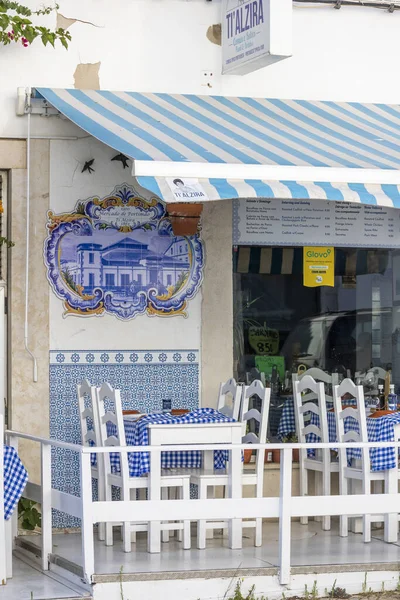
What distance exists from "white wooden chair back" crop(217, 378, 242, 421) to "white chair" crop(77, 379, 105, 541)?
1.11m

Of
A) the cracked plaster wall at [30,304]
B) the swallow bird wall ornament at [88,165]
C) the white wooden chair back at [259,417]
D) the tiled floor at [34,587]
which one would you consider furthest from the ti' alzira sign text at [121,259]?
the tiled floor at [34,587]

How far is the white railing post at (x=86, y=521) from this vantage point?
7031mm

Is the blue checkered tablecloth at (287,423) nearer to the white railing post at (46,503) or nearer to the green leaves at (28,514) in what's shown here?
the green leaves at (28,514)

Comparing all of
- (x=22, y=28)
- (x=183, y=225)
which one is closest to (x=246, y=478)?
(x=183, y=225)

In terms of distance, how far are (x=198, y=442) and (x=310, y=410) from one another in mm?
1462

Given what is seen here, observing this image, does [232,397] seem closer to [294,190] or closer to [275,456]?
[275,456]

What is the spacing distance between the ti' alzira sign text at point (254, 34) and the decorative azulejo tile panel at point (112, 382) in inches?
102

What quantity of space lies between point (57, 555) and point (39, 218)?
10.0 ft

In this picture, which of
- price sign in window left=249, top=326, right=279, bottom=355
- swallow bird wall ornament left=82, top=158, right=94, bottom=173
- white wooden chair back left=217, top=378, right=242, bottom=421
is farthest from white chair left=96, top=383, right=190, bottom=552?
swallow bird wall ornament left=82, top=158, right=94, bottom=173

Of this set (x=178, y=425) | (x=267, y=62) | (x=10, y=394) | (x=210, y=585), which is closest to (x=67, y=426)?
(x=10, y=394)

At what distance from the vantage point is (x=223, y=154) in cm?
842

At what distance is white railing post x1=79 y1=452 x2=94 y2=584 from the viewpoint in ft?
23.1

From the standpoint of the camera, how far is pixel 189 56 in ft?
32.7

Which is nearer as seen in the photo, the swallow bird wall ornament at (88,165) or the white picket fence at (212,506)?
the white picket fence at (212,506)
